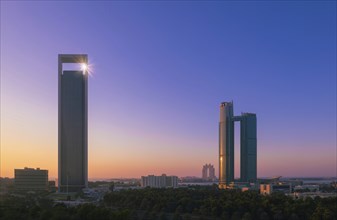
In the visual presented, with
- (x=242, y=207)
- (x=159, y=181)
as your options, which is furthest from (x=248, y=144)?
(x=242, y=207)

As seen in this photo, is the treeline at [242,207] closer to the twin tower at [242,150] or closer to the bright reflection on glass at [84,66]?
the bright reflection on glass at [84,66]

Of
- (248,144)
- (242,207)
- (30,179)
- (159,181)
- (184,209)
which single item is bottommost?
(159,181)

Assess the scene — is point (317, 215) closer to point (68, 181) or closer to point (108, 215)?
point (108, 215)

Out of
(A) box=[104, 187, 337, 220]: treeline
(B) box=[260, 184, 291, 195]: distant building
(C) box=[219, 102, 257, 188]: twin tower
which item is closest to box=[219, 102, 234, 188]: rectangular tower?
(C) box=[219, 102, 257, 188]: twin tower

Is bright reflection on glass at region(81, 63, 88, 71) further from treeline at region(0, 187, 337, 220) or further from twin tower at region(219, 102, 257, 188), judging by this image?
twin tower at region(219, 102, 257, 188)

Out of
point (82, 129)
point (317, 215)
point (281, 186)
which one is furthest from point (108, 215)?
point (281, 186)

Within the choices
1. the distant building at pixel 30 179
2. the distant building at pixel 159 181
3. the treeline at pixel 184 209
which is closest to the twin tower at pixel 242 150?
the distant building at pixel 159 181

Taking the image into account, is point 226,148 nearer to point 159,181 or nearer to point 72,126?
point 159,181
